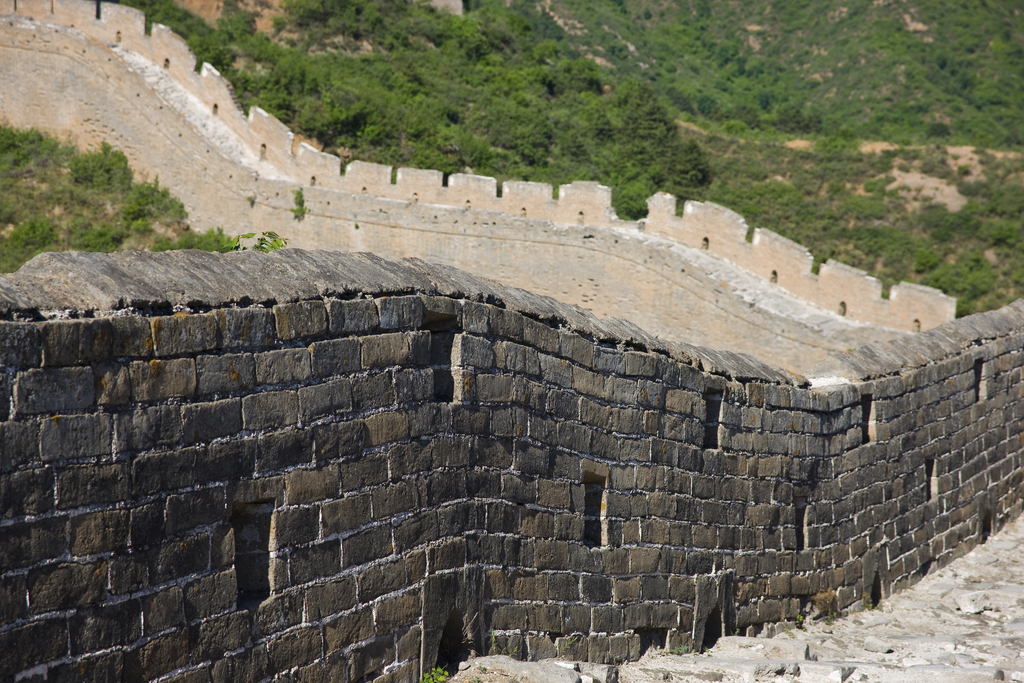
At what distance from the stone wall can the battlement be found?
829 cm

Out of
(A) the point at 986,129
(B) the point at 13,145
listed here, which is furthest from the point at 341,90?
(A) the point at 986,129

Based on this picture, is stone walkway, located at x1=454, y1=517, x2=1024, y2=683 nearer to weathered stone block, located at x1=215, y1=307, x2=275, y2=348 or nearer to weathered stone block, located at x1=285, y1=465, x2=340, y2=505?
weathered stone block, located at x1=285, y1=465, x2=340, y2=505

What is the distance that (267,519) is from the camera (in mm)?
3908

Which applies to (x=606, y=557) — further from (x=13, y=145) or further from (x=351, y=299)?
(x=13, y=145)

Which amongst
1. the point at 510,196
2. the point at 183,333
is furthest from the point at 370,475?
the point at 510,196

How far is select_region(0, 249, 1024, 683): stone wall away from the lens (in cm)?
318

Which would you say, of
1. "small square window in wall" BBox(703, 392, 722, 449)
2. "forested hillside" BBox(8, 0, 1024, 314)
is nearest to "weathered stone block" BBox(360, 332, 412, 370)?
"small square window in wall" BBox(703, 392, 722, 449)

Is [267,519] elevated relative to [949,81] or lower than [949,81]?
lower

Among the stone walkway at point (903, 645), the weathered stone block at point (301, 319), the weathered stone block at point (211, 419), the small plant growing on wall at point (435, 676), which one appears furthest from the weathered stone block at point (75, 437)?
the stone walkway at point (903, 645)

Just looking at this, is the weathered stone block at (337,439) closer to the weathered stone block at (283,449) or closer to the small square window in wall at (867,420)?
the weathered stone block at (283,449)

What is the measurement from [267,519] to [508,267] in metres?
14.0

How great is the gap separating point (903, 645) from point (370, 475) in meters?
4.54

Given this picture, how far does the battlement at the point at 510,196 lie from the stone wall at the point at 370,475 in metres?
8.29

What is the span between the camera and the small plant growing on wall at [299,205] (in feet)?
58.7
